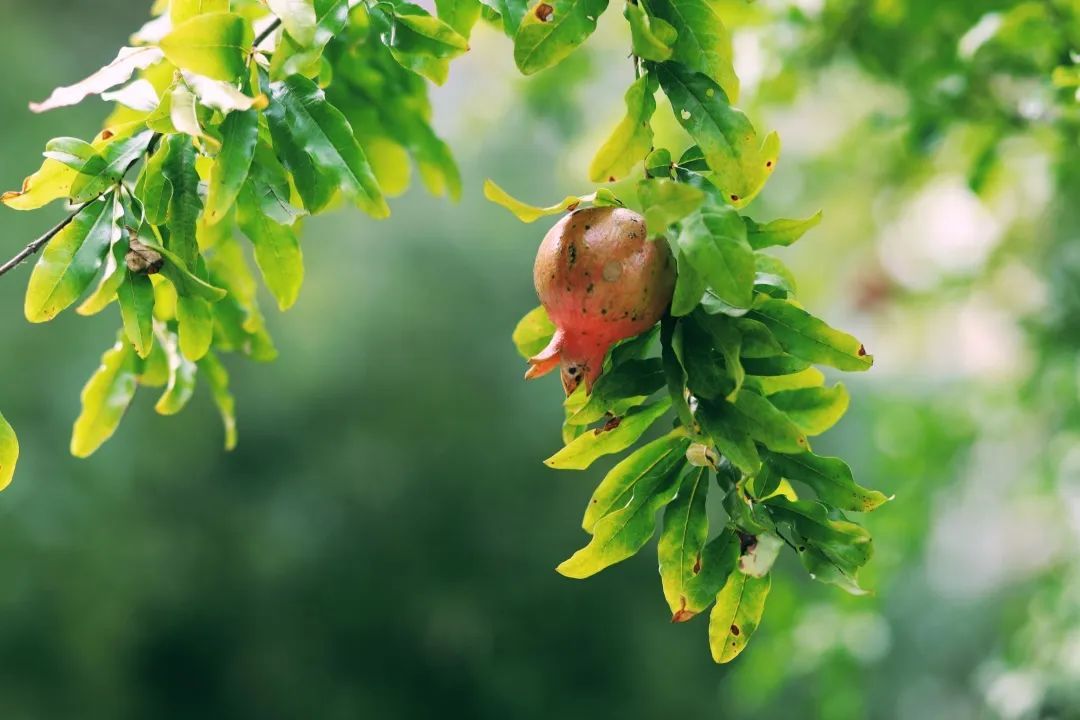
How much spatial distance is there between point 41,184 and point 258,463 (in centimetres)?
234

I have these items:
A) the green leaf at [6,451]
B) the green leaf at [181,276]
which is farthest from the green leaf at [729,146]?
the green leaf at [6,451]

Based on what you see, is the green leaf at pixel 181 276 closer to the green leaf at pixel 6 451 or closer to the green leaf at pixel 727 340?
the green leaf at pixel 6 451

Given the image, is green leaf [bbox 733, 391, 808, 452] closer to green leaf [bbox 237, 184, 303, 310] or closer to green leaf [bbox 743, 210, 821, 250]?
green leaf [bbox 743, 210, 821, 250]

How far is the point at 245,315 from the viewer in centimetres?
69

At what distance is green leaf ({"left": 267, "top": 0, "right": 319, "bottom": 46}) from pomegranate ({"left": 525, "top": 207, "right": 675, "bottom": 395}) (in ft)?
0.46

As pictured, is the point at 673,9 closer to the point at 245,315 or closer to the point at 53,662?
the point at 245,315

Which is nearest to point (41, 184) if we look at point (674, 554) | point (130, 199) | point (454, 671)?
point (130, 199)

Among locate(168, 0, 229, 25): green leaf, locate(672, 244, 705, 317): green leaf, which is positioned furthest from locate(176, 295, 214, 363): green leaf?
locate(672, 244, 705, 317): green leaf

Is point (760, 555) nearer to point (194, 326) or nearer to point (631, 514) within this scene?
point (631, 514)

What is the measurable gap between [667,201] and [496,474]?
102 inches

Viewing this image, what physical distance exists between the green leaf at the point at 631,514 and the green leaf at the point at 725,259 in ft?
0.30

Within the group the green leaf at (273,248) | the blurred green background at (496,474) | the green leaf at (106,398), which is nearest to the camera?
the green leaf at (273,248)

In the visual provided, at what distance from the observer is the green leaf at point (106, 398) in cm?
64

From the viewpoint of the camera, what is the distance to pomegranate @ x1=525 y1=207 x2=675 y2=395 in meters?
0.45
